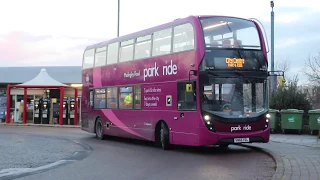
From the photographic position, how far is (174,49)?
14.8m

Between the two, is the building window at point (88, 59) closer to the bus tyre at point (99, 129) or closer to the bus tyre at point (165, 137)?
the bus tyre at point (99, 129)

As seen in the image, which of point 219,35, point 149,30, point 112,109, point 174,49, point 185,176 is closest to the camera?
point 185,176

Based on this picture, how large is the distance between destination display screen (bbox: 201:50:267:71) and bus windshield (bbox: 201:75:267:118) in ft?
1.15

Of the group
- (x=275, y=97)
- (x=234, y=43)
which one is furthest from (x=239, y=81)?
(x=275, y=97)

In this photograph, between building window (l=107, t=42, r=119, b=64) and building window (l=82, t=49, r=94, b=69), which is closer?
building window (l=107, t=42, r=119, b=64)

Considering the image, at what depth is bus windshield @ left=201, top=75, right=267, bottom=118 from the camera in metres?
13.5

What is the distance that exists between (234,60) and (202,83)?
1264mm

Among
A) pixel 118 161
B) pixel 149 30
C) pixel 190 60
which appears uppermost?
pixel 149 30

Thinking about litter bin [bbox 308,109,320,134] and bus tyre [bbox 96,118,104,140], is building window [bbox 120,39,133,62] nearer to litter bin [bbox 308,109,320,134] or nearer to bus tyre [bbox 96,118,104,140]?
bus tyre [bbox 96,118,104,140]

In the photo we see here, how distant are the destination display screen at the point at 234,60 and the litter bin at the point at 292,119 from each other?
7.24 m

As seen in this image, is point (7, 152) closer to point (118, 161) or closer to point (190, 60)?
point (118, 161)

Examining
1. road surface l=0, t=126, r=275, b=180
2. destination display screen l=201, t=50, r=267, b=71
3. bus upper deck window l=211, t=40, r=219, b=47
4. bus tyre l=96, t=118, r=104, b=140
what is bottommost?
road surface l=0, t=126, r=275, b=180

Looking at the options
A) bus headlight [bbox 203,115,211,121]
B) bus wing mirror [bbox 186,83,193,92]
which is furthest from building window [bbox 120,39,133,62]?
bus headlight [bbox 203,115,211,121]

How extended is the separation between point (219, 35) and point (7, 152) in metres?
7.93
